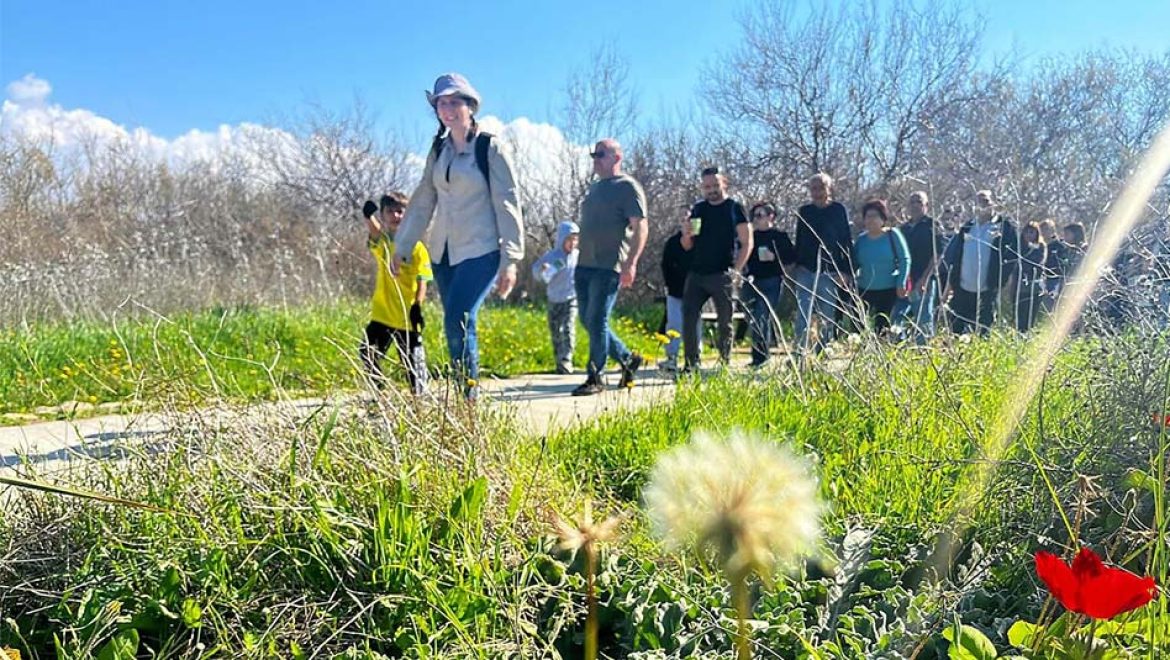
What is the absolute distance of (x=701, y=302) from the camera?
20.3 ft

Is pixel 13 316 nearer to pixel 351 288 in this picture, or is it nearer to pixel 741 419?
pixel 351 288

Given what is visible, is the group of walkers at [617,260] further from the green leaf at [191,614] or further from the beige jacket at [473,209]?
the green leaf at [191,614]

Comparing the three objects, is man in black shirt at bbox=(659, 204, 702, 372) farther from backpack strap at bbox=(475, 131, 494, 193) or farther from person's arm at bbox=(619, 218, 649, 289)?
backpack strap at bbox=(475, 131, 494, 193)

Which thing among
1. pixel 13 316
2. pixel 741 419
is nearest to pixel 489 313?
pixel 13 316

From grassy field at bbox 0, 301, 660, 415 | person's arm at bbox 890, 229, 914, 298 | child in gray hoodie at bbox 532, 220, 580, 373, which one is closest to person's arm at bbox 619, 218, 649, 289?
grassy field at bbox 0, 301, 660, 415

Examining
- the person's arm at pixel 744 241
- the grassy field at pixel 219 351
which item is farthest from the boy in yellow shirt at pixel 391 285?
the person's arm at pixel 744 241

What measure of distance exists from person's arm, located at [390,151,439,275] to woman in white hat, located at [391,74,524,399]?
0.10 metres

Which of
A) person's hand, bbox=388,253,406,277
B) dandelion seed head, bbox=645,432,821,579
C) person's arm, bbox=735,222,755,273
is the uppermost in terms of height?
person's arm, bbox=735,222,755,273

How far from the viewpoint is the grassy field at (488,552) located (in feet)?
4.94

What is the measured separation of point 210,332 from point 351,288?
856 centimetres

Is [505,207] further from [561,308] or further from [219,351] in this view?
[219,351]

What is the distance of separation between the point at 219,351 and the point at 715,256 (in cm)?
416

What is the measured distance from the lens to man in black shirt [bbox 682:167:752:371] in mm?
6043

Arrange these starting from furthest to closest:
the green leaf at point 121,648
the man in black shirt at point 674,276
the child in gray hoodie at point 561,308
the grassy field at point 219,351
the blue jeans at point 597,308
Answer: the man in black shirt at point 674,276
the child in gray hoodie at point 561,308
the blue jeans at point 597,308
the grassy field at point 219,351
the green leaf at point 121,648
